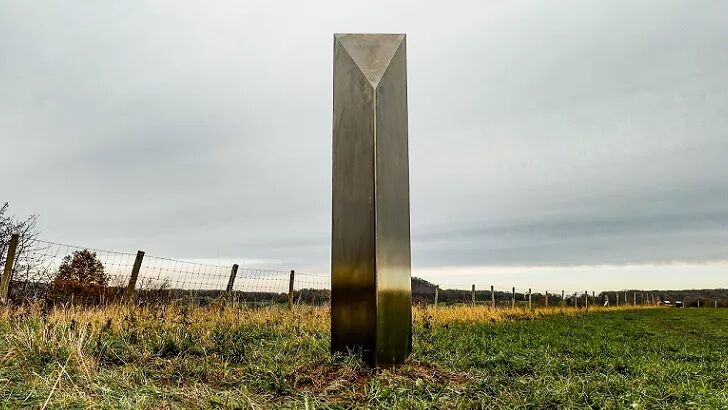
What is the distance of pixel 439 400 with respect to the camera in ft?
11.8

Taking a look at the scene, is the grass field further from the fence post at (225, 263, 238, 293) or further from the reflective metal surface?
the fence post at (225, 263, 238, 293)

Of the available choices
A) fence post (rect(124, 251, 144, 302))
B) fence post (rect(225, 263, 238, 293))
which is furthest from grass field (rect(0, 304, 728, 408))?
fence post (rect(225, 263, 238, 293))

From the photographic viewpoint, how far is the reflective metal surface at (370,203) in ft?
15.8

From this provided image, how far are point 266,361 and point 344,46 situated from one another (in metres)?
3.10

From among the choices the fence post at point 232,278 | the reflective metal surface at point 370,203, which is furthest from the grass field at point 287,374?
the fence post at point 232,278

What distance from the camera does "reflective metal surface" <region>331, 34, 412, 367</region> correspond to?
4.82 meters

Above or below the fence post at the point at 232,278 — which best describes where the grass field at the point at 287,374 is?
below

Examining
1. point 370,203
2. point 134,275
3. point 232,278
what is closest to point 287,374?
point 370,203

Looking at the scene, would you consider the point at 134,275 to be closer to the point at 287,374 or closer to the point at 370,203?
the point at 370,203

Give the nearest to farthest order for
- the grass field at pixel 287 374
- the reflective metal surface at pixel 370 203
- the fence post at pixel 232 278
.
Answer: the grass field at pixel 287 374
the reflective metal surface at pixel 370 203
the fence post at pixel 232 278

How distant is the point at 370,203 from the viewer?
491cm

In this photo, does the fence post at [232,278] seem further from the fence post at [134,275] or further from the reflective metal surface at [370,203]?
the reflective metal surface at [370,203]

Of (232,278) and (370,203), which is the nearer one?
(370,203)

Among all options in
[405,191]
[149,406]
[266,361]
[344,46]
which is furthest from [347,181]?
[149,406]
